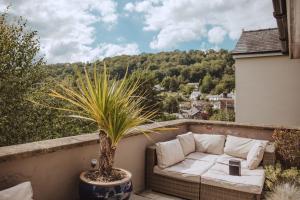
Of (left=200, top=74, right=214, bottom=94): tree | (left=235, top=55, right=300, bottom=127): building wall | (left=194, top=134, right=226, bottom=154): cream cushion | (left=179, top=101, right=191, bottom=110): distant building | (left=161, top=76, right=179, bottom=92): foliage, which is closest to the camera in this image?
(left=194, top=134, right=226, bottom=154): cream cushion

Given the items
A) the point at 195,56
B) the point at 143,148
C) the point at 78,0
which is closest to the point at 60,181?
the point at 143,148

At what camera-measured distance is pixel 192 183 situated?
3.83 metres

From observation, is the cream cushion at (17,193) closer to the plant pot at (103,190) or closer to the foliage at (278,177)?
the plant pot at (103,190)

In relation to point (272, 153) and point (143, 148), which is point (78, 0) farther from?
point (272, 153)

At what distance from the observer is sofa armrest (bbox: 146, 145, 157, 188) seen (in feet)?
13.7

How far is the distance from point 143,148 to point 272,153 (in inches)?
76.7

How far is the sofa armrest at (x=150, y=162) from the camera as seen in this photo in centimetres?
419

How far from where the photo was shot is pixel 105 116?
2754mm

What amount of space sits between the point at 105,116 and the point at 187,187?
6.01 feet

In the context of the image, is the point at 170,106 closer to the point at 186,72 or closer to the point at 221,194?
the point at 186,72

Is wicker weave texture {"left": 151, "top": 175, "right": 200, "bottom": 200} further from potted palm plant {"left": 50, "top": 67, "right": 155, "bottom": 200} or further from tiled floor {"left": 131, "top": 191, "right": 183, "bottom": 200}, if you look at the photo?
potted palm plant {"left": 50, "top": 67, "right": 155, "bottom": 200}

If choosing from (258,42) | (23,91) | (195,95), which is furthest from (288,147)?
(195,95)

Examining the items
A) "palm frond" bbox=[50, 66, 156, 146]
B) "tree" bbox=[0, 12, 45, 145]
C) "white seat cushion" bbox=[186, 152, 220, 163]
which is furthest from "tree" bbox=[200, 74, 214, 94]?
"palm frond" bbox=[50, 66, 156, 146]

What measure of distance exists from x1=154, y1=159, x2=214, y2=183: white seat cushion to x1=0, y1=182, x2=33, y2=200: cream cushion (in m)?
2.23
